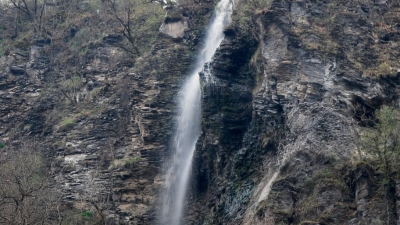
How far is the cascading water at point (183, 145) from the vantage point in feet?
100.0

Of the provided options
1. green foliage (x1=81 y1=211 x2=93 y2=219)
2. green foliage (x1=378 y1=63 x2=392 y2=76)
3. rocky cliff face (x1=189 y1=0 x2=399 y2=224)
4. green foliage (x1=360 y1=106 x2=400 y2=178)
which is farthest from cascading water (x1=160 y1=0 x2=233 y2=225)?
green foliage (x1=360 y1=106 x2=400 y2=178)

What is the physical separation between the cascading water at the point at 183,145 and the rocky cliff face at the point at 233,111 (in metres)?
0.61

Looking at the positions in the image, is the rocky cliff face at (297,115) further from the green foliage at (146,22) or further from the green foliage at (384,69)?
the green foliage at (146,22)

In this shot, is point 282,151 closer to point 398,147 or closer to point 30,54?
point 398,147

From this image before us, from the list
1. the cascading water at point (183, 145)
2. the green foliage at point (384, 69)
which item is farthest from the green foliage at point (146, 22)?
the green foliage at point (384, 69)

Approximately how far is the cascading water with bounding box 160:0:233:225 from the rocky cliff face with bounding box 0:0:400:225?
605 mm

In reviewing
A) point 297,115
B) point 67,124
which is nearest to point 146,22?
A: point 67,124

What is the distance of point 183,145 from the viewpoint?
3178 cm

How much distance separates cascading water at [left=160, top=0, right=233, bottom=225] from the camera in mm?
30469

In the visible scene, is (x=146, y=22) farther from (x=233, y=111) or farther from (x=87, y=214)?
(x=87, y=214)

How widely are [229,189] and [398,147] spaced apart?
29.2 feet

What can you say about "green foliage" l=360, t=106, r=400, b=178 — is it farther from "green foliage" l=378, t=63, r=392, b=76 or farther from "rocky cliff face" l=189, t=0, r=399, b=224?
"green foliage" l=378, t=63, r=392, b=76

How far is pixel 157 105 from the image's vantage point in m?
33.4

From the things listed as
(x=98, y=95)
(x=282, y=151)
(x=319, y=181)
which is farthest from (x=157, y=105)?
(x=319, y=181)
